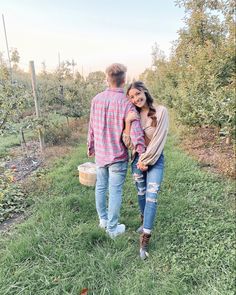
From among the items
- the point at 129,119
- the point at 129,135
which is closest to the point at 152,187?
the point at 129,135

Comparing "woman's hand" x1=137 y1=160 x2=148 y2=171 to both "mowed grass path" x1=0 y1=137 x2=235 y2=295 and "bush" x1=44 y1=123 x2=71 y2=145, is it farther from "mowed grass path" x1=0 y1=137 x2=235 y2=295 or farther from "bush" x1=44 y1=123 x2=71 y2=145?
"bush" x1=44 y1=123 x2=71 y2=145

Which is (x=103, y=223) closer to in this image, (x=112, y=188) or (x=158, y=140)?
(x=112, y=188)

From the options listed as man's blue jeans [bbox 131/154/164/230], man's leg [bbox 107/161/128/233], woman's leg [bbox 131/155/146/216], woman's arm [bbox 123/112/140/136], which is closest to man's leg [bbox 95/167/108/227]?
man's leg [bbox 107/161/128/233]

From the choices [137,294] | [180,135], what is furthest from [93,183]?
[180,135]

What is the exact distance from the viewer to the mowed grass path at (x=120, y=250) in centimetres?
189

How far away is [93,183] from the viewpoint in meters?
3.55

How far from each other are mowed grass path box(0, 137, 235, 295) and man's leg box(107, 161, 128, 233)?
0.19 meters

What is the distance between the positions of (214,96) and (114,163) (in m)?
2.82

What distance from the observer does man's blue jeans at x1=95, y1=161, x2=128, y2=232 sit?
90.6 inches

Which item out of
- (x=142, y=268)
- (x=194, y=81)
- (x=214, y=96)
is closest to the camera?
(x=142, y=268)

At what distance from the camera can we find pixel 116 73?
213 cm

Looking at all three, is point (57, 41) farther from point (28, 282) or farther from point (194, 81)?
point (28, 282)

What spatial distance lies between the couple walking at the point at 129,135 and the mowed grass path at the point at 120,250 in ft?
0.80

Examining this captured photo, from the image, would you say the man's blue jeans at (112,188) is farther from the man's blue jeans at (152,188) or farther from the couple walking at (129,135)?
the man's blue jeans at (152,188)
